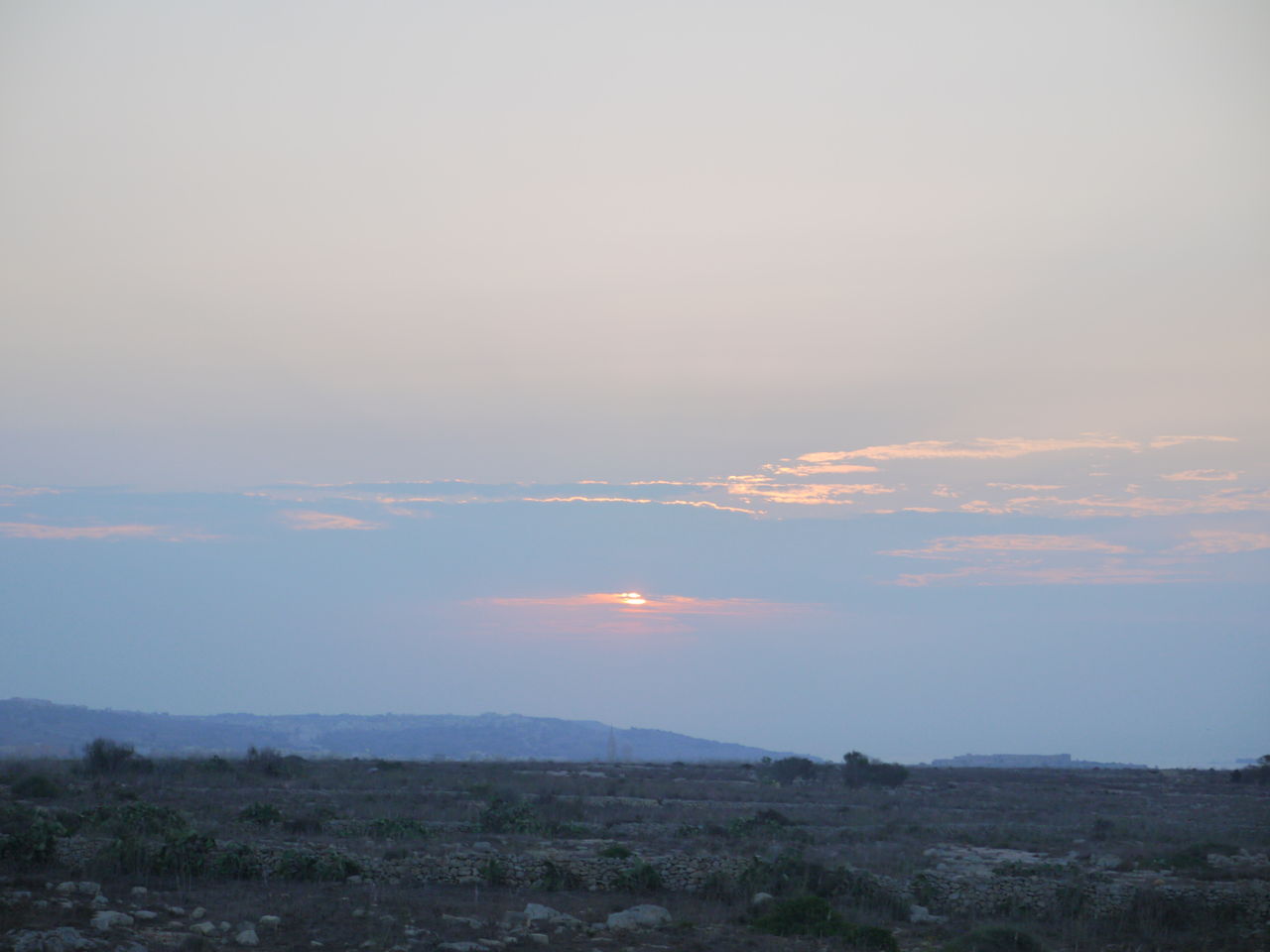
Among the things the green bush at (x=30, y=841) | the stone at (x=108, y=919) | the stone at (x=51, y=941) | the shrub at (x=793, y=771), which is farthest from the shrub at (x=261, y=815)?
the shrub at (x=793, y=771)

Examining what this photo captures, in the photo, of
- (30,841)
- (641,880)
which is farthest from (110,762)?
(641,880)

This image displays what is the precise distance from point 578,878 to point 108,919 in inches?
362

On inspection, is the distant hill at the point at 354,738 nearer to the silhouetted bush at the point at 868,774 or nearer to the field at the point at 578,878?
the silhouetted bush at the point at 868,774

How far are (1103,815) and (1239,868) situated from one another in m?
18.5

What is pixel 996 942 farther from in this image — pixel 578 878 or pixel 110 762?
pixel 110 762

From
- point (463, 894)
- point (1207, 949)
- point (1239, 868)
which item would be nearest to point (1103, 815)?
point (1239, 868)

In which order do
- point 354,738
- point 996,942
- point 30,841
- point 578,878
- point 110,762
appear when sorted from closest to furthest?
point 996,942
point 30,841
point 578,878
point 110,762
point 354,738

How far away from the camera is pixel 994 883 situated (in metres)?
21.0

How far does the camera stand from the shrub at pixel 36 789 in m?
29.6

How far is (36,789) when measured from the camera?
98.9 ft

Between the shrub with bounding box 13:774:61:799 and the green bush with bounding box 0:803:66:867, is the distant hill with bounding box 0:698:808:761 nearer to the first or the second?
the shrub with bounding box 13:774:61:799

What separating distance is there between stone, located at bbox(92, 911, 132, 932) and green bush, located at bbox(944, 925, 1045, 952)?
12.9 m

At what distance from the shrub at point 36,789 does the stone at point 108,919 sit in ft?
56.3

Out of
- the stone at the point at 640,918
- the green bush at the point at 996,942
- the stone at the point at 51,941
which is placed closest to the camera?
the stone at the point at 51,941
